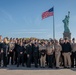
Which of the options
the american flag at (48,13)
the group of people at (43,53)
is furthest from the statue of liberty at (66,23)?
the group of people at (43,53)

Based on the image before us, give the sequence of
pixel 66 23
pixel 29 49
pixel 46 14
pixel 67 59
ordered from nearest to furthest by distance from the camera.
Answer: pixel 67 59 < pixel 29 49 < pixel 46 14 < pixel 66 23

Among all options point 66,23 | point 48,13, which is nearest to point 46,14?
point 48,13

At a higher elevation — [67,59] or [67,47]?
[67,47]

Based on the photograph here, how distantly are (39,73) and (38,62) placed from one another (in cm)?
353

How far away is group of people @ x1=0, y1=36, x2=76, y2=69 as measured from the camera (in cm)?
1441

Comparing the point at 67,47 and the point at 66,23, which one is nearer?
the point at 67,47

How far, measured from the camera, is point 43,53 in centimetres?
1470

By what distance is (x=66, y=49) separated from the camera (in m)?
14.3

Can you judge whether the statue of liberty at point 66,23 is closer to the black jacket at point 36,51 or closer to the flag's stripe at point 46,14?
the flag's stripe at point 46,14

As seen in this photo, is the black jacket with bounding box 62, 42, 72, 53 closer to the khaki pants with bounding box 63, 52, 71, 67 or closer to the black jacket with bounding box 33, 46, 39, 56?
the khaki pants with bounding box 63, 52, 71, 67

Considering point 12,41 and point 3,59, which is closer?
point 3,59

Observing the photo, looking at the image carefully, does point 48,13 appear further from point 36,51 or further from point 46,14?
point 36,51

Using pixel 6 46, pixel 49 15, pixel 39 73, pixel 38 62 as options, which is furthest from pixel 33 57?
pixel 49 15

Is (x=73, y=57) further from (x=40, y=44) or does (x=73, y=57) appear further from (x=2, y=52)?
(x=2, y=52)
